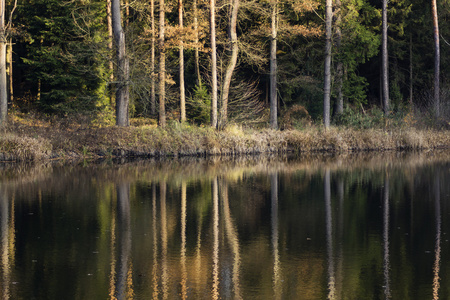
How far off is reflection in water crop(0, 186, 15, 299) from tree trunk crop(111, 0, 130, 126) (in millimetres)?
15253

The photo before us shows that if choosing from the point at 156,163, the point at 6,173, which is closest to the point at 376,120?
the point at 156,163

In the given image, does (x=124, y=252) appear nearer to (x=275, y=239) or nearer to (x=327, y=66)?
(x=275, y=239)

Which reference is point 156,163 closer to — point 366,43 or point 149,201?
point 149,201

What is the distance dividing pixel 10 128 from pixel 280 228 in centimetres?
2009

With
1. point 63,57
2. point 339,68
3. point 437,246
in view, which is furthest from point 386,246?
point 339,68

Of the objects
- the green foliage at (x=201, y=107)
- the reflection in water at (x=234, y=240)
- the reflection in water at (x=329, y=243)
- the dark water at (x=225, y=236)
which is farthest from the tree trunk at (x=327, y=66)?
the reflection in water at (x=234, y=240)

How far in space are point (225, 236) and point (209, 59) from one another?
26462 mm

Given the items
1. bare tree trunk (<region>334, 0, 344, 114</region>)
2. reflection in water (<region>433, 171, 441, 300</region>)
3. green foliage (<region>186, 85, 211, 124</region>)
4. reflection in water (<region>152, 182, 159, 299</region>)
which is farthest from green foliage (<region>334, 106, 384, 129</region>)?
reflection in water (<region>152, 182, 159, 299</region>)

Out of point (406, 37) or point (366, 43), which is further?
point (406, 37)

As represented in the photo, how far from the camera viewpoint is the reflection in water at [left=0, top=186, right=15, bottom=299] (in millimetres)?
8055

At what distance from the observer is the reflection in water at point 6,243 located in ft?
26.4

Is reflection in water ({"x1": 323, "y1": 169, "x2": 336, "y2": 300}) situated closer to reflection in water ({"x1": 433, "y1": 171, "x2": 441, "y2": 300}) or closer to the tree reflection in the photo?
reflection in water ({"x1": 433, "y1": 171, "x2": 441, "y2": 300})

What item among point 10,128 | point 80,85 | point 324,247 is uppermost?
point 80,85

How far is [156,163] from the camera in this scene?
2633cm
